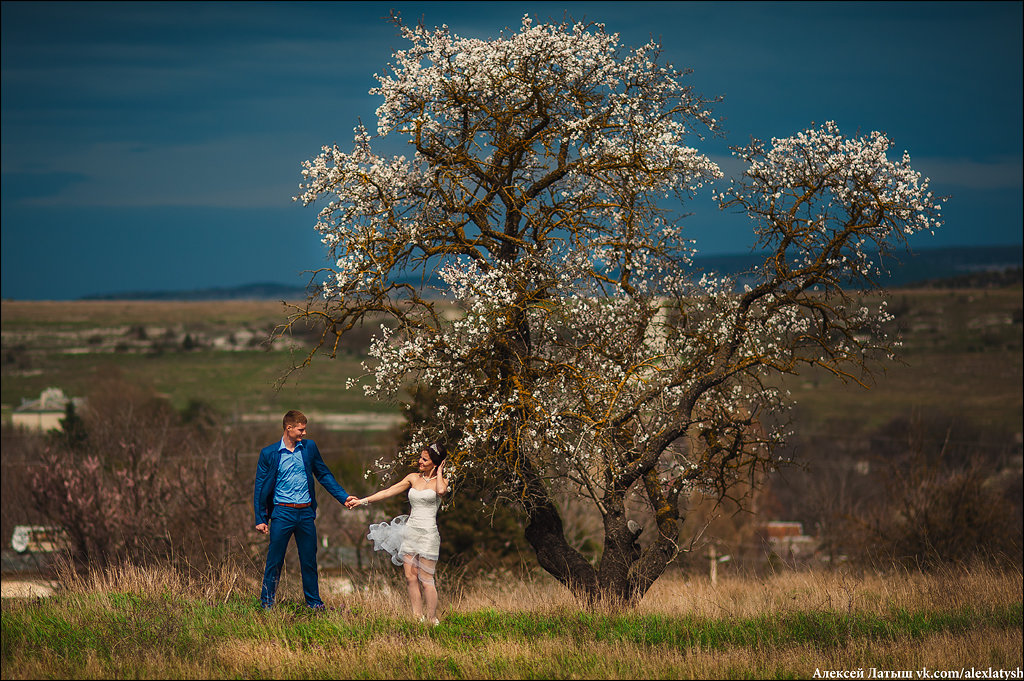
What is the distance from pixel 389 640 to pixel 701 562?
24771 millimetres

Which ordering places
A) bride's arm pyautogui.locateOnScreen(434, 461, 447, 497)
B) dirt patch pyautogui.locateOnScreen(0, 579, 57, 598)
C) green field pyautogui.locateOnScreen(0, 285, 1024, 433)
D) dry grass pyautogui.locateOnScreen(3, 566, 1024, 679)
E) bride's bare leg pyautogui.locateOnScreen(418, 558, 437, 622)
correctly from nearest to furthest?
1. dry grass pyautogui.locateOnScreen(3, 566, 1024, 679)
2. bride's bare leg pyautogui.locateOnScreen(418, 558, 437, 622)
3. bride's arm pyautogui.locateOnScreen(434, 461, 447, 497)
4. dirt patch pyautogui.locateOnScreen(0, 579, 57, 598)
5. green field pyautogui.locateOnScreen(0, 285, 1024, 433)

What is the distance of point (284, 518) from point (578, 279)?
5407mm

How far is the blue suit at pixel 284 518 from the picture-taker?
9562 mm

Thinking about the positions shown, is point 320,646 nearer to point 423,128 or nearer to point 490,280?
point 490,280

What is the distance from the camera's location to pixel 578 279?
13156 mm

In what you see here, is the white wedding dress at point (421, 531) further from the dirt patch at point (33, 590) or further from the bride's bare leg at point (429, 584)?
the dirt patch at point (33, 590)

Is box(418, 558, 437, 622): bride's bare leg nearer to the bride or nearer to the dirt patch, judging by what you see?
the bride

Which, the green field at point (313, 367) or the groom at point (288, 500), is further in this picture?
the green field at point (313, 367)

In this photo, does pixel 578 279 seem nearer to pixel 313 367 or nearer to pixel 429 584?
pixel 429 584

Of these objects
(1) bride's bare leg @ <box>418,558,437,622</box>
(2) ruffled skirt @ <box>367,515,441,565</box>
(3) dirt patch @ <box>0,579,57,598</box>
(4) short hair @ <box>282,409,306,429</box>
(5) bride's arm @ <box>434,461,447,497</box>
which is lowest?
(3) dirt patch @ <box>0,579,57,598</box>

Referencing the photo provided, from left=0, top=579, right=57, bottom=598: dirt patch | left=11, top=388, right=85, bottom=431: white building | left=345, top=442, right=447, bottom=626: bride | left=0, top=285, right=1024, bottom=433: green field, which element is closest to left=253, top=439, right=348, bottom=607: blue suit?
left=345, top=442, right=447, bottom=626: bride

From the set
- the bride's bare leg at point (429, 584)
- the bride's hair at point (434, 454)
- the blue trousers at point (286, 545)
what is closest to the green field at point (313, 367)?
the blue trousers at point (286, 545)

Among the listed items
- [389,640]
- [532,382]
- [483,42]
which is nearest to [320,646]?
[389,640]

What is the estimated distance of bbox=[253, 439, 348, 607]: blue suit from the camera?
376 inches
